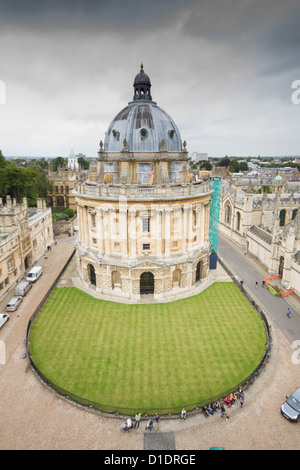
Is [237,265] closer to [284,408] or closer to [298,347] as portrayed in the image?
[298,347]

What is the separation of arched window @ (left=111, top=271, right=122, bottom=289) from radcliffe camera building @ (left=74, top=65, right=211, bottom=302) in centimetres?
13

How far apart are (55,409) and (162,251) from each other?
2030 centimetres

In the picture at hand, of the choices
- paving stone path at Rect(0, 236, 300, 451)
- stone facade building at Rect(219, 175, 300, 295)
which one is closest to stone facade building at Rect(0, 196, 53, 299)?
paving stone path at Rect(0, 236, 300, 451)

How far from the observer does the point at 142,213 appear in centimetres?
3444

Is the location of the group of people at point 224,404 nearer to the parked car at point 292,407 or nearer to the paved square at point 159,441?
the parked car at point 292,407

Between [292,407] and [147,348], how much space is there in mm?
12650

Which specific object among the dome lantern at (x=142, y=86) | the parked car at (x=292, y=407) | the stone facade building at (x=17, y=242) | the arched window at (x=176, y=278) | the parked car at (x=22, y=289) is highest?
the dome lantern at (x=142, y=86)

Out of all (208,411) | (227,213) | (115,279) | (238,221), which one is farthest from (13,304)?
(227,213)

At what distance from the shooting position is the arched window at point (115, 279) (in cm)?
3709

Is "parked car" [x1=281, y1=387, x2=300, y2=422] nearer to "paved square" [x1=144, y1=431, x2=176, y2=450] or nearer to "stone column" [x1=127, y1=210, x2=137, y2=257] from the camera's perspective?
"paved square" [x1=144, y1=431, x2=176, y2=450]

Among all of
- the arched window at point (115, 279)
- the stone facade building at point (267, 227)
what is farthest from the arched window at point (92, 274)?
the stone facade building at point (267, 227)

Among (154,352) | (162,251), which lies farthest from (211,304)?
(154,352)

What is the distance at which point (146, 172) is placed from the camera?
122ft

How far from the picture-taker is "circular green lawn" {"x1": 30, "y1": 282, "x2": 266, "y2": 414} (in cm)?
2272
